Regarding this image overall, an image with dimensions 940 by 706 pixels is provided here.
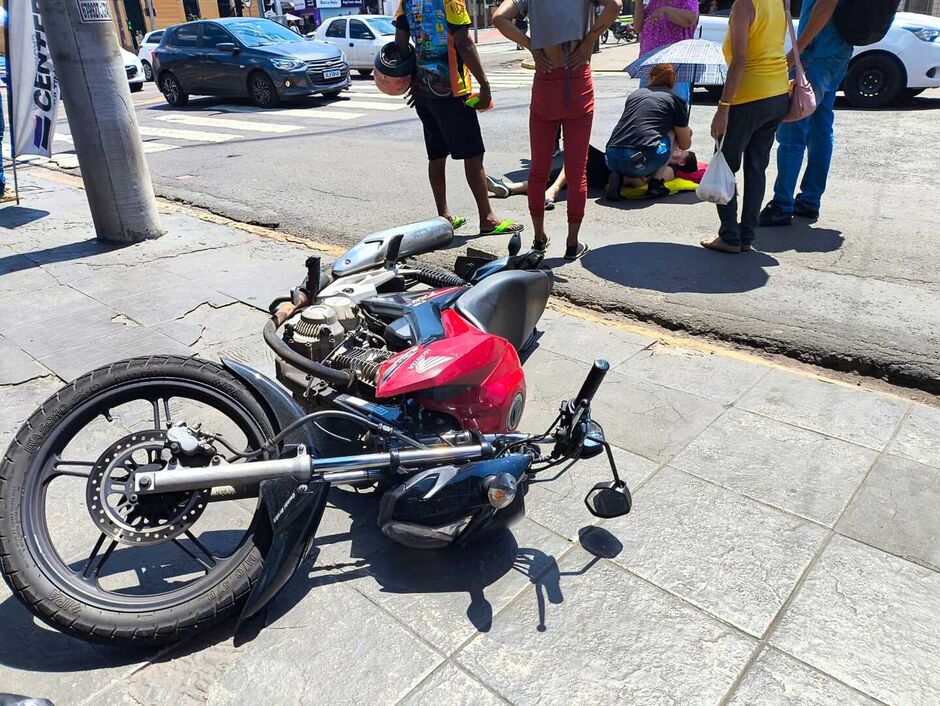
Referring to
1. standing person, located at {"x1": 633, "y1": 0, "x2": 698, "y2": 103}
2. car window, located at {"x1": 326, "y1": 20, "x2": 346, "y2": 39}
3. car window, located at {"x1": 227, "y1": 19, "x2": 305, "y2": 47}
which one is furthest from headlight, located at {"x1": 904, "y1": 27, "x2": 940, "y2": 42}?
car window, located at {"x1": 326, "y1": 20, "x2": 346, "y2": 39}

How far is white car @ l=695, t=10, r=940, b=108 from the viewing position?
10359 millimetres

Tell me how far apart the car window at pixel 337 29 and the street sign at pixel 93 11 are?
15.3 m

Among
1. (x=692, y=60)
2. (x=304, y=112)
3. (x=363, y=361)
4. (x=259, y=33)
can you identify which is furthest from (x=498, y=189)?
(x=259, y=33)

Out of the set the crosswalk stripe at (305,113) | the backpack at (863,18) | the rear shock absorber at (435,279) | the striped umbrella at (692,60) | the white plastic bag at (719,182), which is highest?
the backpack at (863,18)

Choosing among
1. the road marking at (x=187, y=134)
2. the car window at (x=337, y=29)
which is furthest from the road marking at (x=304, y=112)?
the car window at (x=337, y=29)

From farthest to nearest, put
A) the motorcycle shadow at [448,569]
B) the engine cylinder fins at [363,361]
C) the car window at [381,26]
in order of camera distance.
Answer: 1. the car window at [381,26]
2. the engine cylinder fins at [363,361]
3. the motorcycle shadow at [448,569]

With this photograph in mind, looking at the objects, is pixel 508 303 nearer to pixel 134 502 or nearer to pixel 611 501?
pixel 611 501

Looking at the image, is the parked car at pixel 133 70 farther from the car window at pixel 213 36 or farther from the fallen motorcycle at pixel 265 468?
the fallen motorcycle at pixel 265 468

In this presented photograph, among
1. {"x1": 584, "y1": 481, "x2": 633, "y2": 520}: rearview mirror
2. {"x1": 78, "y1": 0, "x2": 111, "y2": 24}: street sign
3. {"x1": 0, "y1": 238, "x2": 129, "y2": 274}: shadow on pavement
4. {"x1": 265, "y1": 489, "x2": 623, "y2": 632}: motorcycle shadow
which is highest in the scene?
{"x1": 78, "y1": 0, "x2": 111, "y2": 24}: street sign

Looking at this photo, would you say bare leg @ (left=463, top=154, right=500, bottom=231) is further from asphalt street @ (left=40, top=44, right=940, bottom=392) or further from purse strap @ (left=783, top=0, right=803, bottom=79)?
purse strap @ (left=783, top=0, right=803, bottom=79)

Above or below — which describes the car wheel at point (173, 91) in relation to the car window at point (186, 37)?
below

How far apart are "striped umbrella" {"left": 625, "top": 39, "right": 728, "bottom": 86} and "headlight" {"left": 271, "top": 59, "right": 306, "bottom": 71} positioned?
395 inches

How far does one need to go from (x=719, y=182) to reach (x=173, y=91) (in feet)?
51.7

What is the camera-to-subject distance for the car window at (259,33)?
15.8m
